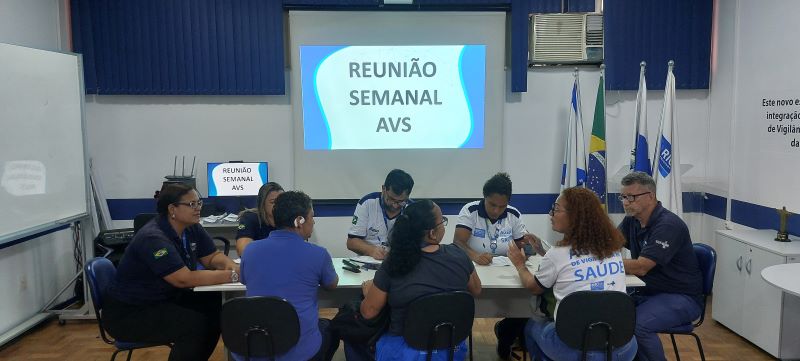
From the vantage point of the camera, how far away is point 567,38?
5004 mm

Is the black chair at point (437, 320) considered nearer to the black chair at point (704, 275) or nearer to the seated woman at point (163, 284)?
the seated woman at point (163, 284)

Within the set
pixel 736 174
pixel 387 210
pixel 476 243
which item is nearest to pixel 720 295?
pixel 736 174

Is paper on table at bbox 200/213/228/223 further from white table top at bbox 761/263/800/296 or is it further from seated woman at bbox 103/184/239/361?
white table top at bbox 761/263/800/296

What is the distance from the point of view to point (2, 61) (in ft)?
12.3

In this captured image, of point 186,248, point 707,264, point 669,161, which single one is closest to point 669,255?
point 707,264

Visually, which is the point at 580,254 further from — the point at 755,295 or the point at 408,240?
the point at 755,295

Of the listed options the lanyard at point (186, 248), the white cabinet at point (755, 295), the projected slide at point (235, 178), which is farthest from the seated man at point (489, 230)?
the projected slide at point (235, 178)

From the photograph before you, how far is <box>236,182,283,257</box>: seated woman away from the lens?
3.32 meters

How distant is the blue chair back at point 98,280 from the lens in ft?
9.23

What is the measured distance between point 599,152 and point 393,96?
1846 millimetres

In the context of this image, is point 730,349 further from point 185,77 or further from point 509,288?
point 185,77

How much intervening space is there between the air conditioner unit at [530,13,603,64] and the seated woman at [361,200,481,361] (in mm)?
3039

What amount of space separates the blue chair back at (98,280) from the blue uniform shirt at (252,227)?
28.3 inches

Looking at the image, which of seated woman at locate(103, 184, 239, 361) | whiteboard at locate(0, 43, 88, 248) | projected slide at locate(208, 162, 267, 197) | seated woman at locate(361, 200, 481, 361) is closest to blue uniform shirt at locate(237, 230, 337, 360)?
seated woman at locate(361, 200, 481, 361)
